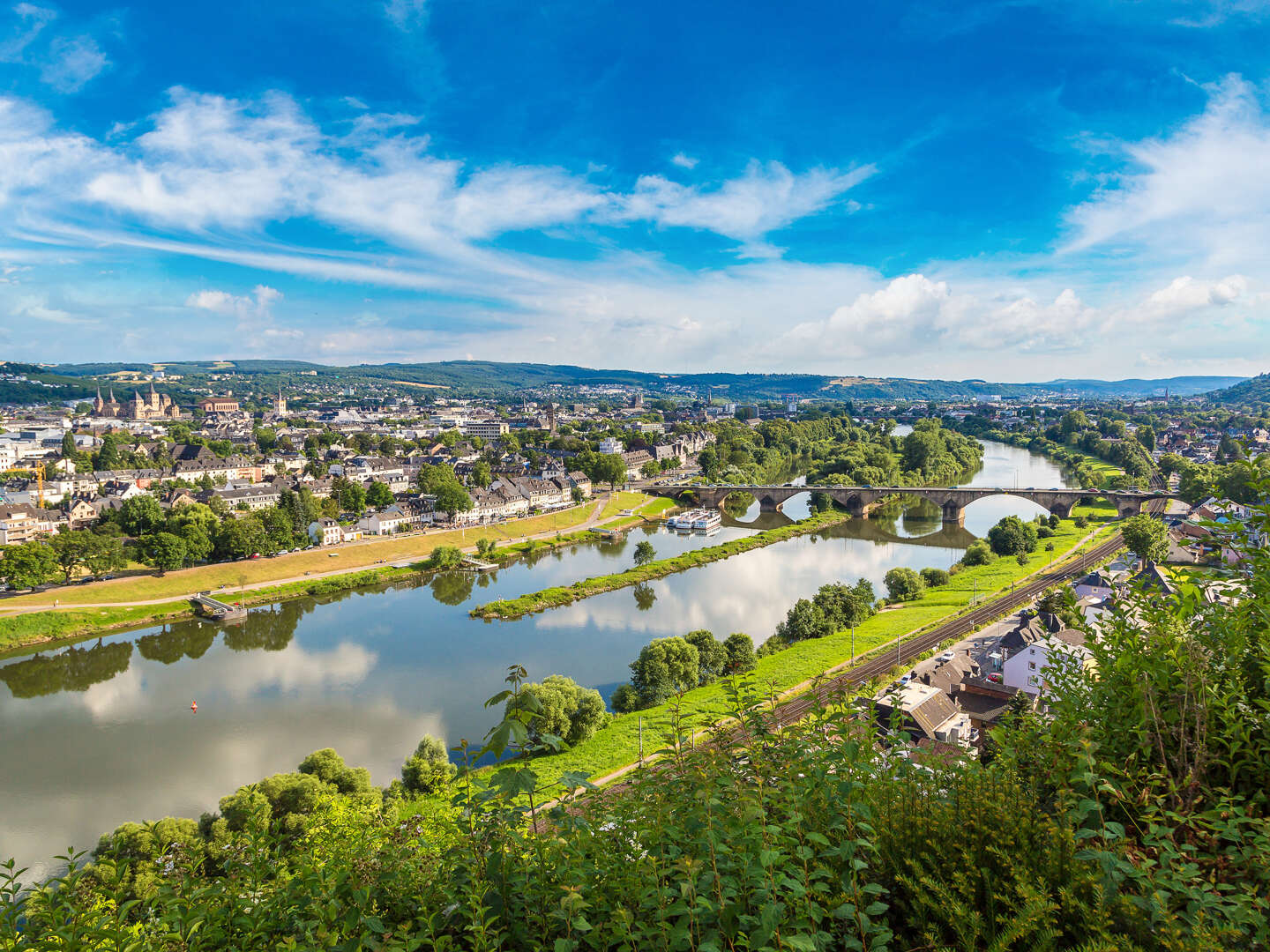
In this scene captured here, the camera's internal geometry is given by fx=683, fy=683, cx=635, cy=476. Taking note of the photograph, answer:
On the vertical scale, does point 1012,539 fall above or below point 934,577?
above

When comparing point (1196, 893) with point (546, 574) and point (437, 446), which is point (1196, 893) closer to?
point (546, 574)

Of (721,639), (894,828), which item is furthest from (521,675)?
(721,639)

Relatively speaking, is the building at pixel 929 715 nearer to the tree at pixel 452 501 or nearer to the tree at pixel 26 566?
the tree at pixel 26 566

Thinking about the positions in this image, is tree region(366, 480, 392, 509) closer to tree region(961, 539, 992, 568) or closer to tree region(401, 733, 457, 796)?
tree region(401, 733, 457, 796)

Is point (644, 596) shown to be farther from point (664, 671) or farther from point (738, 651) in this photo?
point (664, 671)

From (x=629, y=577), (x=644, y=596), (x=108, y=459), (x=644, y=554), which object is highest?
(x=108, y=459)

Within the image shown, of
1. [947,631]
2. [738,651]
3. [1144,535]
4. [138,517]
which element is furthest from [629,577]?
[138,517]
